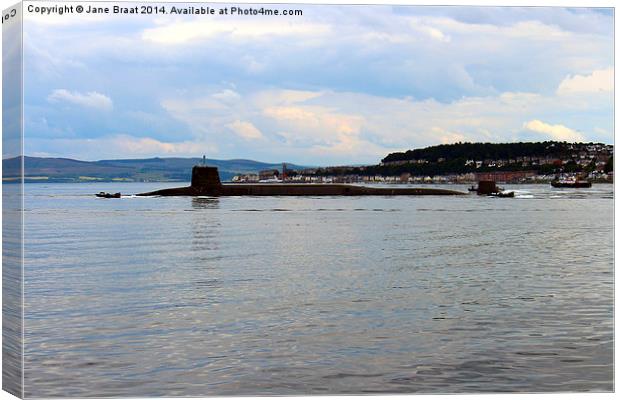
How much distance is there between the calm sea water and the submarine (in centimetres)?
4283

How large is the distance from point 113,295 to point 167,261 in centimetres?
730

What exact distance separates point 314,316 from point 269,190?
66.1 m

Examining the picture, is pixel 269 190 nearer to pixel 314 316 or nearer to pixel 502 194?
pixel 502 194

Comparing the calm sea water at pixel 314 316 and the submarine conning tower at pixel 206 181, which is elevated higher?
the submarine conning tower at pixel 206 181

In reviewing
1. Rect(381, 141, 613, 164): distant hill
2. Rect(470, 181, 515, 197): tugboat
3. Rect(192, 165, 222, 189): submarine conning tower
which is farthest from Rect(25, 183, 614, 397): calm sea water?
Rect(470, 181, 515, 197): tugboat

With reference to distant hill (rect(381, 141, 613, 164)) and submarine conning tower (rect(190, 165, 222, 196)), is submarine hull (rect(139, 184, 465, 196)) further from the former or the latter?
distant hill (rect(381, 141, 613, 164))

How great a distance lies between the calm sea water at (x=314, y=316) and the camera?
11680 mm

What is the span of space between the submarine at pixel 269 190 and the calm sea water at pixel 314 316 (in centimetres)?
4283

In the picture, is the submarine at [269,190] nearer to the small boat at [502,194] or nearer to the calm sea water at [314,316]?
the small boat at [502,194]

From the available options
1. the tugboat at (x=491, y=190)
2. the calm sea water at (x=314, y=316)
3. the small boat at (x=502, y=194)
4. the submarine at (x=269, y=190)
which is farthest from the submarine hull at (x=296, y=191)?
the calm sea water at (x=314, y=316)

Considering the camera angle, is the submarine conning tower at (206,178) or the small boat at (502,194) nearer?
the submarine conning tower at (206,178)

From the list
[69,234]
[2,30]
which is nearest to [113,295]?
[2,30]

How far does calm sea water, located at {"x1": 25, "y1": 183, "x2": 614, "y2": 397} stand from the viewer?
1168cm

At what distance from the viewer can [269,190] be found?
81.9 metres
